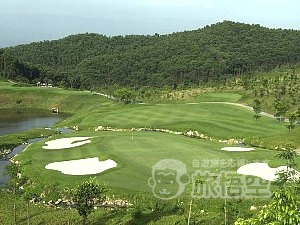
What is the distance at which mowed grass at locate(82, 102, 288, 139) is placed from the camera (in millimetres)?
60531

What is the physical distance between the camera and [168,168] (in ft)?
124

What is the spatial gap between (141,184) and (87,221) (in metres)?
6.53

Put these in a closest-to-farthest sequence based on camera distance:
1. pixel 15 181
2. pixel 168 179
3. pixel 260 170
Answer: pixel 168 179
pixel 15 181
pixel 260 170

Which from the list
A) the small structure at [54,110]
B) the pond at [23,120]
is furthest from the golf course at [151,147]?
the small structure at [54,110]

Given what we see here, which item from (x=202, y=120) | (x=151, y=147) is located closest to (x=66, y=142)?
(x=151, y=147)

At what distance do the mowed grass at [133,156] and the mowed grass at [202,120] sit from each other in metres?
11.7

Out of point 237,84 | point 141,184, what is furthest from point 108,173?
point 237,84

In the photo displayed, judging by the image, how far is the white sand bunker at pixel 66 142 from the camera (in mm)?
49631

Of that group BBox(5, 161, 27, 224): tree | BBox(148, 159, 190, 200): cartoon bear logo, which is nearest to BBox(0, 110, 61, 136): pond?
BBox(5, 161, 27, 224): tree

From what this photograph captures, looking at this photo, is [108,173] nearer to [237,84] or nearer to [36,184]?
[36,184]

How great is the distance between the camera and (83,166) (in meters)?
40.1

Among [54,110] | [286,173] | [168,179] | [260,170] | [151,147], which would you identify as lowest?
[54,110]

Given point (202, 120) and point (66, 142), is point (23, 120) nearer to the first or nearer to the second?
point (202, 120)

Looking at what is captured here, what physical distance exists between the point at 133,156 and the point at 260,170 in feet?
40.2
